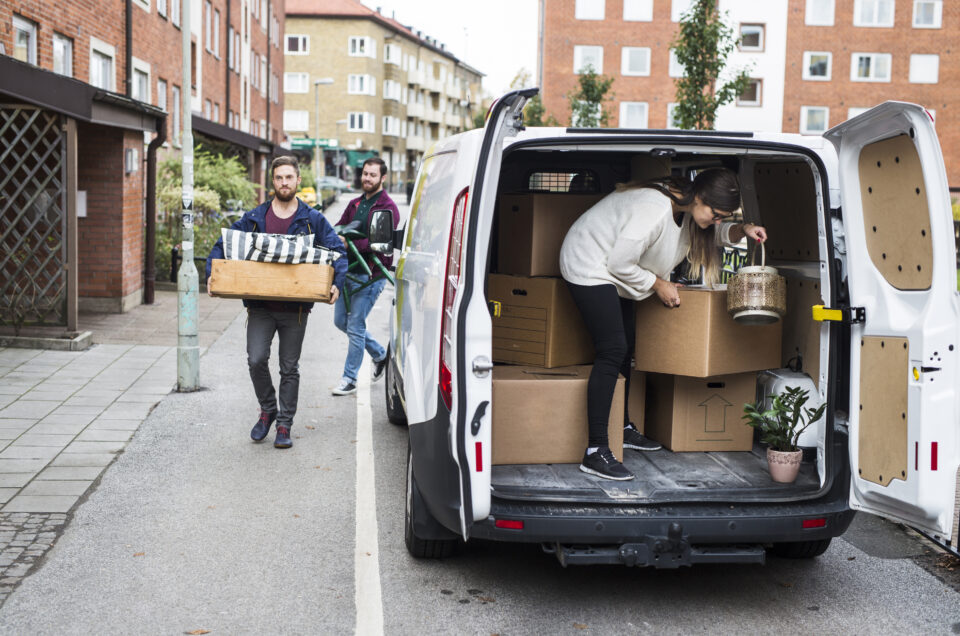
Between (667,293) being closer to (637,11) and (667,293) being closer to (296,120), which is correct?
(637,11)

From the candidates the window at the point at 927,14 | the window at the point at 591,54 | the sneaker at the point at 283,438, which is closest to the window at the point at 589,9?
the window at the point at 591,54

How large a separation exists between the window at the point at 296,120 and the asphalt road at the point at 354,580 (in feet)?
277

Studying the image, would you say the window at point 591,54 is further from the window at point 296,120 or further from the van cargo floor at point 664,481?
the van cargo floor at point 664,481

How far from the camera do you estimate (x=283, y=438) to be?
25.3 ft

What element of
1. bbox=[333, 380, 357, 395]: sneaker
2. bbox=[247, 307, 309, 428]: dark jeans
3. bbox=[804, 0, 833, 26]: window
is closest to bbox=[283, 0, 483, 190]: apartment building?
bbox=[804, 0, 833, 26]: window

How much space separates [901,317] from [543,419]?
5.78 ft

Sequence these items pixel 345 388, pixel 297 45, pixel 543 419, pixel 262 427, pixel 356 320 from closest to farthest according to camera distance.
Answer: pixel 543 419, pixel 262 427, pixel 356 320, pixel 345 388, pixel 297 45

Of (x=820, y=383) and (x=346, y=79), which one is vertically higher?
(x=346, y=79)

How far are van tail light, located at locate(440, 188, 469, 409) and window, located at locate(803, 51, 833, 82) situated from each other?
196 feet

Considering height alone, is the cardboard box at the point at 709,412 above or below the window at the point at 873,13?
below

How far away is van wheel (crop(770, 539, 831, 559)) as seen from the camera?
5406 millimetres

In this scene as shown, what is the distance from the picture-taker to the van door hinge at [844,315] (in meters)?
4.67

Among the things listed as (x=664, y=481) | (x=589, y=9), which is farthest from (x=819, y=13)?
(x=664, y=481)

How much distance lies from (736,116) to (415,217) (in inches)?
2218
